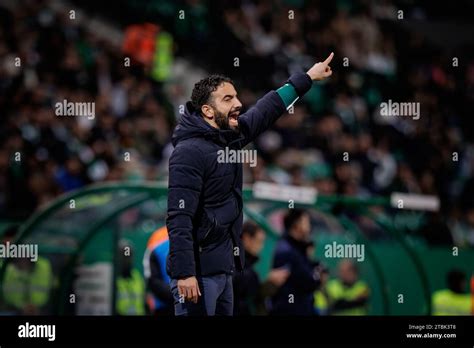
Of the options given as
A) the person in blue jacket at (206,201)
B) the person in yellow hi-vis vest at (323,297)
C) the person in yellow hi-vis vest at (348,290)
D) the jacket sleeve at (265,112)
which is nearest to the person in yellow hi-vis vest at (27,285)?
the person in yellow hi-vis vest at (323,297)

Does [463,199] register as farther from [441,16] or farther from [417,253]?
→ [441,16]

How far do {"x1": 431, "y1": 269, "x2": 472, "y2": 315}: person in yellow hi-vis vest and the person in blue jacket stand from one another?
367cm

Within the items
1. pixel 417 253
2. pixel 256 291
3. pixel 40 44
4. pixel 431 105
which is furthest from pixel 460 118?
pixel 256 291

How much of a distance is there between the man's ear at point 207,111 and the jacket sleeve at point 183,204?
26cm

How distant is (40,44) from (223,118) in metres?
7.40

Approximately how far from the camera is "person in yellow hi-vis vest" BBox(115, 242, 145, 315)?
905cm

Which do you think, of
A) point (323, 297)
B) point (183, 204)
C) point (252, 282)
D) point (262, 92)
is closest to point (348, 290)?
point (323, 297)

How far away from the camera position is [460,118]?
14.2 m

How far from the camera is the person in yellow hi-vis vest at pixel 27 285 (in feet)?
29.2

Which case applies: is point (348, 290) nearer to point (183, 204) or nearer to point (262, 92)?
point (183, 204)

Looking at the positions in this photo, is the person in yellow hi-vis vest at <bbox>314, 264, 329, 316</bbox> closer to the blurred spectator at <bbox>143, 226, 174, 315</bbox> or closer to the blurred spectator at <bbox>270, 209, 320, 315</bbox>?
the blurred spectator at <bbox>270, 209, 320, 315</bbox>

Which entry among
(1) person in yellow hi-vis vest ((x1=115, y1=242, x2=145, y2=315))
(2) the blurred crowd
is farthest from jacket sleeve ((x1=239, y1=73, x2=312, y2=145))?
(2) the blurred crowd

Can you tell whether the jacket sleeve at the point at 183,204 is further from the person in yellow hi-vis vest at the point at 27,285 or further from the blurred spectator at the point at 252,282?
the person in yellow hi-vis vest at the point at 27,285

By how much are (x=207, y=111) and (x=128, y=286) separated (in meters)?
2.91
